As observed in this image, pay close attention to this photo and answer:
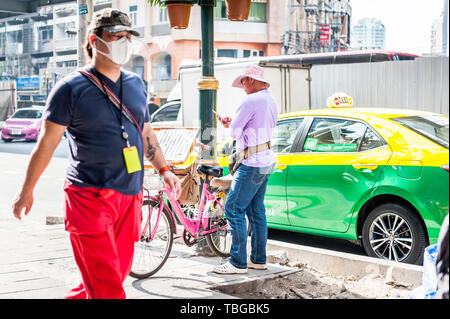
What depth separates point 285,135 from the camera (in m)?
7.57

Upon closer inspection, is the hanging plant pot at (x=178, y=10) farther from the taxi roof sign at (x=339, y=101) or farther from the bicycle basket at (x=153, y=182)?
the taxi roof sign at (x=339, y=101)

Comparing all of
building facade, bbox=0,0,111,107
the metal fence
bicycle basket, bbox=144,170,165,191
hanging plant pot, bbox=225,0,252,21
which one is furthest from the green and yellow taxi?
building facade, bbox=0,0,111,107

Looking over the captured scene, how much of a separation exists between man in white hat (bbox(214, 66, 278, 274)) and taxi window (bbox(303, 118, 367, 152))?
1.49 meters

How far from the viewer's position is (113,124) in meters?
3.43

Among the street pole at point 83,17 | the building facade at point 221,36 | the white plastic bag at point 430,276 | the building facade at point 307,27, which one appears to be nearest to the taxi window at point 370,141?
the white plastic bag at point 430,276

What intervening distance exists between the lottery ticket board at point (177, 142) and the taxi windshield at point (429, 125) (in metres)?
2.15

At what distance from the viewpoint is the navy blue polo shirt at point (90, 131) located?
335cm

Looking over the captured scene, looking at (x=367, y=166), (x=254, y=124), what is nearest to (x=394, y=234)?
(x=367, y=166)

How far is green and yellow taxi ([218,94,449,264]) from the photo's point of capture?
6.05 m

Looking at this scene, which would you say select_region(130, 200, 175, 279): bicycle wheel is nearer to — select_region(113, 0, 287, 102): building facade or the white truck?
the white truck

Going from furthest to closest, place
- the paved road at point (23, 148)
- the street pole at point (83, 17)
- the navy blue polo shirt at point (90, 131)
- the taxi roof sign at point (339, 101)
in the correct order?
the paved road at point (23, 148)
the taxi roof sign at point (339, 101)
the street pole at point (83, 17)
the navy blue polo shirt at point (90, 131)

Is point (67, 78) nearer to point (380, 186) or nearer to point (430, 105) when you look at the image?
point (380, 186)

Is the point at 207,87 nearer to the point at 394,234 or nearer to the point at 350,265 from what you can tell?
the point at 350,265

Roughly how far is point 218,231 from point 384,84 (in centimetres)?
830
